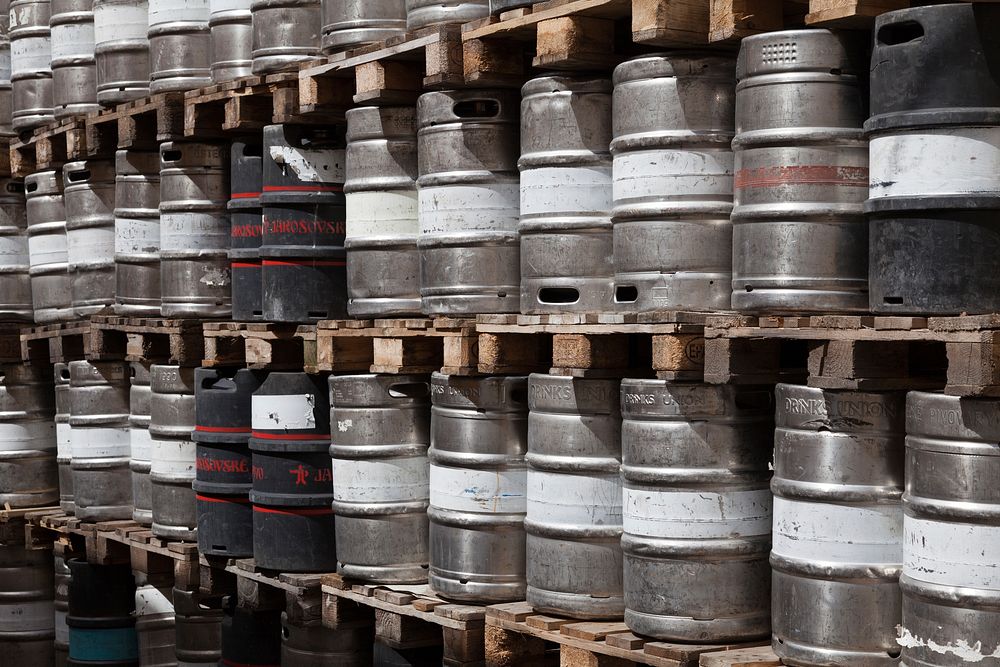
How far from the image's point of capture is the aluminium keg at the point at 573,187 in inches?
248

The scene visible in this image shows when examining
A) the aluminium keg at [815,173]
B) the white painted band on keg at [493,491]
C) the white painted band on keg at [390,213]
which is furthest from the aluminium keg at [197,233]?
the aluminium keg at [815,173]

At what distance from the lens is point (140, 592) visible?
31.0 ft

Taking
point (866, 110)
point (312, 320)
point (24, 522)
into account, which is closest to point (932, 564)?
point (866, 110)

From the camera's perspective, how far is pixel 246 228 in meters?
8.17

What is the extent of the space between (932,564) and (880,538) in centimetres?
35

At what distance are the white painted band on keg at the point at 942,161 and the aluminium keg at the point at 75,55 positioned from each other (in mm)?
6053

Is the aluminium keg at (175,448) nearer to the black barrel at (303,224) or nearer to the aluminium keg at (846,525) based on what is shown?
the black barrel at (303,224)

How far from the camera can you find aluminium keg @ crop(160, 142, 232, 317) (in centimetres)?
862

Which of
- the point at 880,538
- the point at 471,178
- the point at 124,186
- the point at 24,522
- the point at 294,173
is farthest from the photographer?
the point at 24,522

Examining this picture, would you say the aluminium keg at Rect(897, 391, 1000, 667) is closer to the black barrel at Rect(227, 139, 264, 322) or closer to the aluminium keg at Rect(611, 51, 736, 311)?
the aluminium keg at Rect(611, 51, 736, 311)

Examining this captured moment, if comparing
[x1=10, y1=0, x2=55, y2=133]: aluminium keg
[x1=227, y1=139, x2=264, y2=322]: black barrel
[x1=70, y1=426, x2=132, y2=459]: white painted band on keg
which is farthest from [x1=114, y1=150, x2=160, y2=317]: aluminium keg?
[x1=10, y1=0, x2=55, y2=133]: aluminium keg

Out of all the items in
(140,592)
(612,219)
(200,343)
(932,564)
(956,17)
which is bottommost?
(140,592)

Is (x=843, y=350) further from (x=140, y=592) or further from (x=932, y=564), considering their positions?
(x=140, y=592)

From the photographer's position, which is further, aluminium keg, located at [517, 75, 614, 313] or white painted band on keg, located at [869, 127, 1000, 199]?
aluminium keg, located at [517, 75, 614, 313]
